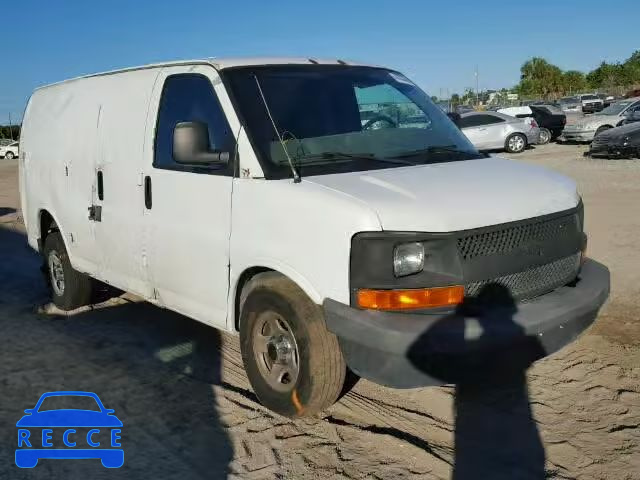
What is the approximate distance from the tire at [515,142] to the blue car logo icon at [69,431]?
2116cm

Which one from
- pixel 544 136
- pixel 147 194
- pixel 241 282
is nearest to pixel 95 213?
pixel 147 194

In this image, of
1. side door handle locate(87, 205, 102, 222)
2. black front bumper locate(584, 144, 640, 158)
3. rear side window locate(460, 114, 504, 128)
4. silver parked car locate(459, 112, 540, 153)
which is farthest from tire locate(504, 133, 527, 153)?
side door handle locate(87, 205, 102, 222)

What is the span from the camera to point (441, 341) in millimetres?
3285

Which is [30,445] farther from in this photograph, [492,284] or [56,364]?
[492,284]

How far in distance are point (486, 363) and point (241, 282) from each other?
1.59 metres

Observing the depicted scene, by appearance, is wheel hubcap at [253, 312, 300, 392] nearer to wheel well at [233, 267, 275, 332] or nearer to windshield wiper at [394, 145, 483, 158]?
wheel well at [233, 267, 275, 332]

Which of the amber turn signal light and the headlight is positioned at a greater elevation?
the headlight

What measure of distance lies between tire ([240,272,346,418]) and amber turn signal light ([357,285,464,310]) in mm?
363

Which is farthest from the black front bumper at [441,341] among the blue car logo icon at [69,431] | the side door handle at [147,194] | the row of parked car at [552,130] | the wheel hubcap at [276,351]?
the row of parked car at [552,130]

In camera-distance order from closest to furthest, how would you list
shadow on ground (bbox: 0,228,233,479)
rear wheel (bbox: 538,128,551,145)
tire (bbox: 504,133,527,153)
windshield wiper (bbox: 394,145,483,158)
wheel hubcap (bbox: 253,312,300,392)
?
1. shadow on ground (bbox: 0,228,233,479)
2. wheel hubcap (bbox: 253,312,300,392)
3. windshield wiper (bbox: 394,145,483,158)
4. tire (bbox: 504,133,527,153)
5. rear wheel (bbox: 538,128,551,145)

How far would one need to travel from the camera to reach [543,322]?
354cm

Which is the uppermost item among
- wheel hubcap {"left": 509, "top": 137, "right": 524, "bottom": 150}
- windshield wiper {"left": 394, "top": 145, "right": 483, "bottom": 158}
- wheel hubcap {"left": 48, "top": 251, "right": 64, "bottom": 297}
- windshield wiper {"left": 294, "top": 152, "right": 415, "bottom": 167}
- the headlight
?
windshield wiper {"left": 394, "top": 145, "right": 483, "bottom": 158}

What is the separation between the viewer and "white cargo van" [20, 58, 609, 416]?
133 inches

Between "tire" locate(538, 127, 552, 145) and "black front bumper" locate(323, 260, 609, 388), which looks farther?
"tire" locate(538, 127, 552, 145)
